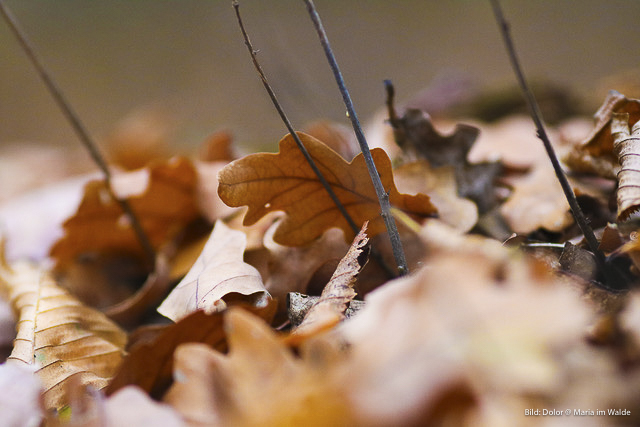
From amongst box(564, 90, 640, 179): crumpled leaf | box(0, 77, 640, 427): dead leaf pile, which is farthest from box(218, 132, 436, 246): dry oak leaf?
box(564, 90, 640, 179): crumpled leaf

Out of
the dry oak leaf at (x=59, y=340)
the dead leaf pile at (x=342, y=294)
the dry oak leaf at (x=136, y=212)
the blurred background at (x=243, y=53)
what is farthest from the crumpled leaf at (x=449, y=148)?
the blurred background at (x=243, y=53)

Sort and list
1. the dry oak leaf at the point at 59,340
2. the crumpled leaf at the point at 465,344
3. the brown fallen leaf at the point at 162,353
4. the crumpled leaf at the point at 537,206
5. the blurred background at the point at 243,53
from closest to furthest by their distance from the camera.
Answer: the crumpled leaf at the point at 465,344, the brown fallen leaf at the point at 162,353, the dry oak leaf at the point at 59,340, the crumpled leaf at the point at 537,206, the blurred background at the point at 243,53

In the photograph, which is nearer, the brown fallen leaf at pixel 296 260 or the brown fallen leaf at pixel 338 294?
the brown fallen leaf at pixel 338 294

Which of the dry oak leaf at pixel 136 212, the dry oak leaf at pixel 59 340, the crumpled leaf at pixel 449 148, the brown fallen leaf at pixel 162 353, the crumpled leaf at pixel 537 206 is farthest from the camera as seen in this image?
the dry oak leaf at pixel 136 212

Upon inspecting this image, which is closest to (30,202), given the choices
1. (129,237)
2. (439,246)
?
(129,237)

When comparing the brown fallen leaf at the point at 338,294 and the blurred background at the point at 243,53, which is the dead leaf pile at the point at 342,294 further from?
the blurred background at the point at 243,53

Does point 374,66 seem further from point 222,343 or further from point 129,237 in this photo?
point 222,343

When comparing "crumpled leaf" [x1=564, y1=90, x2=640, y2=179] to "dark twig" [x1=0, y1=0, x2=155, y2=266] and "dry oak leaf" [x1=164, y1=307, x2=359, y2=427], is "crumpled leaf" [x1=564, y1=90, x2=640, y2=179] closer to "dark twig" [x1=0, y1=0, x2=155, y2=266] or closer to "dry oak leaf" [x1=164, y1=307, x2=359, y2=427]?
"dry oak leaf" [x1=164, y1=307, x2=359, y2=427]
